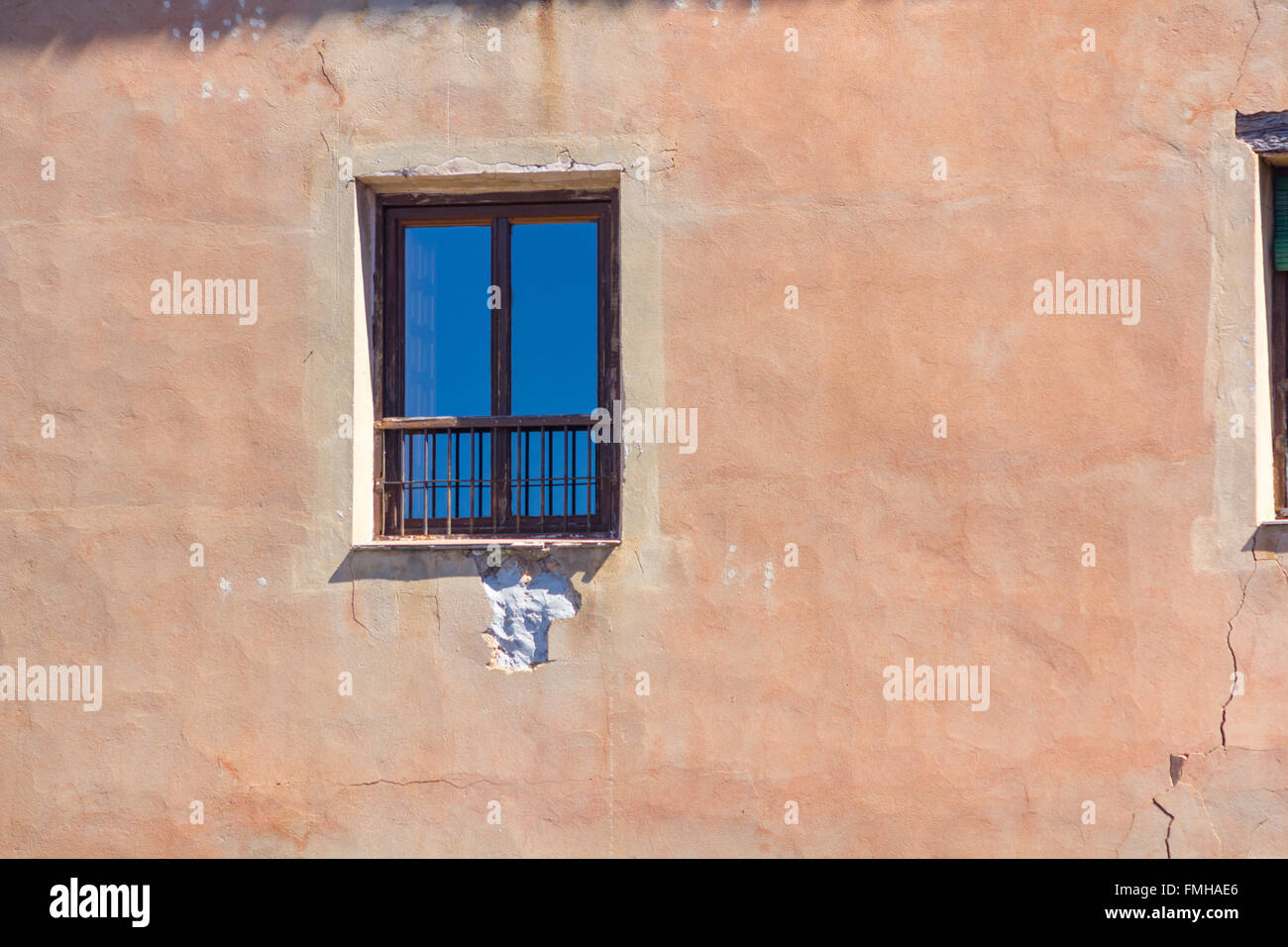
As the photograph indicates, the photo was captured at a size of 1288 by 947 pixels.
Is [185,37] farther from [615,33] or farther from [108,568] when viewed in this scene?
[108,568]

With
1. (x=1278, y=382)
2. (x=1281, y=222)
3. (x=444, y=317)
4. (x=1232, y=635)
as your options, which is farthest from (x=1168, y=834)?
(x=444, y=317)

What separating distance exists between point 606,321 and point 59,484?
2.37 meters

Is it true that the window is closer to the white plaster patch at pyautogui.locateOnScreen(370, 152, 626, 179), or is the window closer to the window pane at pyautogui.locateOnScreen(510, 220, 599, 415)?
the window pane at pyautogui.locateOnScreen(510, 220, 599, 415)

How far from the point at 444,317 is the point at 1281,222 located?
3.42 meters

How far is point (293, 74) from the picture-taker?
234 inches

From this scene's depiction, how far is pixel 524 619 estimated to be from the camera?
5.67 m

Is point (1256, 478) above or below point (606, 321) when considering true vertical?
below

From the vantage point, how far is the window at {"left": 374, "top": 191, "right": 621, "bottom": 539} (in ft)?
19.4

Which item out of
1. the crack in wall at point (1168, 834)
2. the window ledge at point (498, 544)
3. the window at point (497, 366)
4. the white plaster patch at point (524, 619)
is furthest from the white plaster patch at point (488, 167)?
the crack in wall at point (1168, 834)

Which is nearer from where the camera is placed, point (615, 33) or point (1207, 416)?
point (1207, 416)

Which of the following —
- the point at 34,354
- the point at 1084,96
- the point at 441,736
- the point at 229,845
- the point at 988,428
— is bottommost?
the point at 229,845

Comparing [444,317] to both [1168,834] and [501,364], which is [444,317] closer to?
[501,364]

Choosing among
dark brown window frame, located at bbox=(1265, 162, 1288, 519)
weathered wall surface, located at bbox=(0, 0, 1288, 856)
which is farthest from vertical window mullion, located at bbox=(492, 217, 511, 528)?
dark brown window frame, located at bbox=(1265, 162, 1288, 519)

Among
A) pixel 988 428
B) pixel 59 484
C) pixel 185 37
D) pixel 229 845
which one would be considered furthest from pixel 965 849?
pixel 185 37
